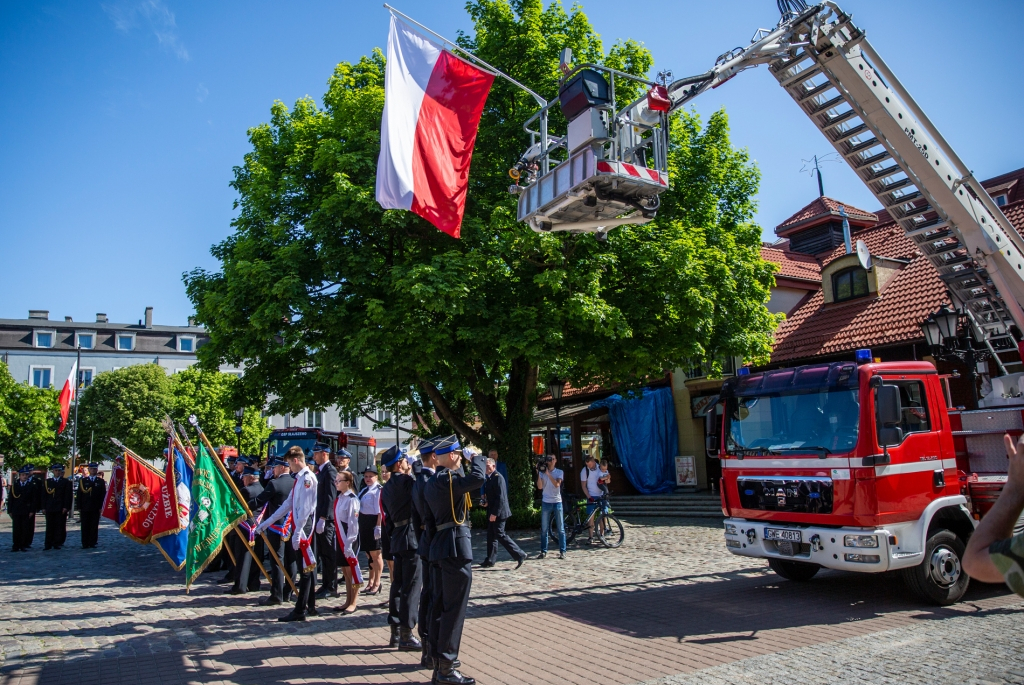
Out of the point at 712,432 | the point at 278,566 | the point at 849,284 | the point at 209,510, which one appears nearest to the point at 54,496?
the point at 209,510

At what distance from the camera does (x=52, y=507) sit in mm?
17844

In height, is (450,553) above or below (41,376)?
below

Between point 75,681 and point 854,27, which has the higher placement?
point 854,27

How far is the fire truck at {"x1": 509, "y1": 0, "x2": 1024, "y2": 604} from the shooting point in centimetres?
770

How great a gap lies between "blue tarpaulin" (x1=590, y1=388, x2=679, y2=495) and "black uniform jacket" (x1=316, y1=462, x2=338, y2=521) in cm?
1643

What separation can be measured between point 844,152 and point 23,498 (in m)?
19.1

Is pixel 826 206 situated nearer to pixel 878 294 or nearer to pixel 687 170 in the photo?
pixel 878 294

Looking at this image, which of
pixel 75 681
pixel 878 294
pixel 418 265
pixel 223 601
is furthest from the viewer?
pixel 878 294

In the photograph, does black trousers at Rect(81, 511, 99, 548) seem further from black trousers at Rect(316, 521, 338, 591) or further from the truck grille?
the truck grille

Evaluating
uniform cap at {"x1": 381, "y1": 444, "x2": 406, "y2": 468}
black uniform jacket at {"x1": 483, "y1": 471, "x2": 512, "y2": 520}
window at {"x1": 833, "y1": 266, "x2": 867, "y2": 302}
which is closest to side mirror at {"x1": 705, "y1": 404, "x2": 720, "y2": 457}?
black uniform jacket at {"x1": 483, "y1": 471, "x2": 512, "y2": 520}

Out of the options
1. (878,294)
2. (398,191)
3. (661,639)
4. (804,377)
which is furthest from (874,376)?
(878,294)

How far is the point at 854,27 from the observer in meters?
9.14

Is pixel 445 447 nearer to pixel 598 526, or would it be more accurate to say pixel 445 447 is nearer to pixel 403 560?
pixel 403 560

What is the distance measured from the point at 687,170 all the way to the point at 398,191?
9.87 meters
